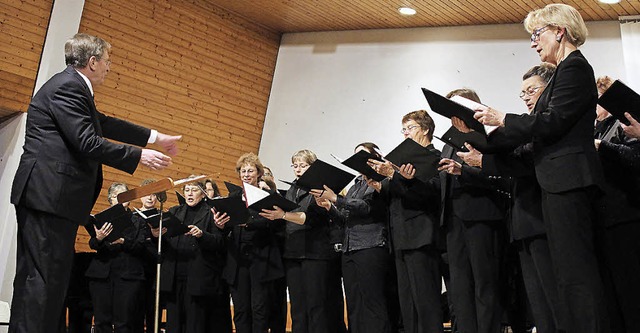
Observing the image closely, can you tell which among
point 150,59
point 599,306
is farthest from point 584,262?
point 150,59

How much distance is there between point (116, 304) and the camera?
6078 millimetres

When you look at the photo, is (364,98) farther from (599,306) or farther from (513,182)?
(599,306)

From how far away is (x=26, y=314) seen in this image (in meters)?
3.00

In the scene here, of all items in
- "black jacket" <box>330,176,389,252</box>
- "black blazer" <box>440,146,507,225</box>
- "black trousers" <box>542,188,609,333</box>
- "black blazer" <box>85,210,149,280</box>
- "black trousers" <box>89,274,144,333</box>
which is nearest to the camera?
"black trousers" <box>542,188,609,333</box>

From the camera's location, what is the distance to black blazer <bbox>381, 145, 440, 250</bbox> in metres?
4.32

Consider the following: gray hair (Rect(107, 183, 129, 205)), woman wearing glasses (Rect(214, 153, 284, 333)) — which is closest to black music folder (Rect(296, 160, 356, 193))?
woman wearing glasses (Rect(214, 153, 284, 333))

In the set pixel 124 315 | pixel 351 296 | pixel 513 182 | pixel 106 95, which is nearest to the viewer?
pixel 513 182

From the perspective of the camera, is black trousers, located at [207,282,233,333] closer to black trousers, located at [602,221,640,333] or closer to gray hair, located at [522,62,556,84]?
gray hair, located at [522,62,556,84]

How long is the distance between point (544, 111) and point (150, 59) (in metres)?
6.36

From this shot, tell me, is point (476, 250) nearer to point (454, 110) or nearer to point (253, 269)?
point (454, 110)

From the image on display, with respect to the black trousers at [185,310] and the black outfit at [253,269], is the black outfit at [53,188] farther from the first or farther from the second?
the black trousers at [185,310]

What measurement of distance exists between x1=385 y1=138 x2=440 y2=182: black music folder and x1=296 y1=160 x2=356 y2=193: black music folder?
546 mm

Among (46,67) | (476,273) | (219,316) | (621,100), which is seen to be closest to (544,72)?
(621,100)

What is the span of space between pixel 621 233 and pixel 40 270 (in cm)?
261
